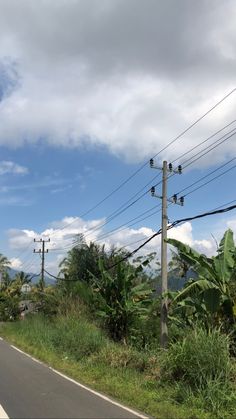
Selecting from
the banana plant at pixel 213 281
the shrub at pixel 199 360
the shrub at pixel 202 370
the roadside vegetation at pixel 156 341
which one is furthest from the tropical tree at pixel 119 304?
the shrub at pixel 199 360

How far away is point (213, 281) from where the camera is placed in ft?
53.6

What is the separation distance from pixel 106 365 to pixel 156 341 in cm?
786

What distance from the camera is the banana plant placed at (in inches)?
602

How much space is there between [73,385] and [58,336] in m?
11.2

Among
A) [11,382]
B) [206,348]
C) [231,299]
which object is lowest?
[11,382]

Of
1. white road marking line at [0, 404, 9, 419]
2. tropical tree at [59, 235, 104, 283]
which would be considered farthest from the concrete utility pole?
tropical tree at [59, 235, 104, 283]

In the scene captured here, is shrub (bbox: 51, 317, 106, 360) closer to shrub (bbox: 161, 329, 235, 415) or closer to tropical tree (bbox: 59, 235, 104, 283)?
shrub (bbox: 161, 329, 235, 415)

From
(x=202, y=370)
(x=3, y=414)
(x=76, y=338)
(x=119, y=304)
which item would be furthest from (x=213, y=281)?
(x=119, y=304)

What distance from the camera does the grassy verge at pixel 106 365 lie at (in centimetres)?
1094

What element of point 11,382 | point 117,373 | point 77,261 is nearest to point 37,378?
point 11,382

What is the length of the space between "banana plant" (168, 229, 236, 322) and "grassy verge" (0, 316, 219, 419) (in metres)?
2.27

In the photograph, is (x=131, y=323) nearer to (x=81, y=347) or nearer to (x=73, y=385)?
(x=81, y=347)

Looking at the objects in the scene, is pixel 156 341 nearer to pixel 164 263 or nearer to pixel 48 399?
pixel 164 263

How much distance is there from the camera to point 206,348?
40.8 ft
